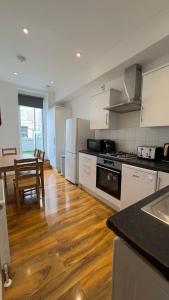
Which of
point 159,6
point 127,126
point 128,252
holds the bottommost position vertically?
point 128,252

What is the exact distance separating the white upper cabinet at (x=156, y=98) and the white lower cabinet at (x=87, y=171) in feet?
3.86

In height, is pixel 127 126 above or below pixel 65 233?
above

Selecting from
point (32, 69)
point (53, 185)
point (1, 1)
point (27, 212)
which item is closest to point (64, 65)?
point (32, 69)

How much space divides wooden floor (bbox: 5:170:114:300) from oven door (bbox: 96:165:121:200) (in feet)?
1.10

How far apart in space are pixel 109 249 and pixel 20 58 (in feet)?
11.5

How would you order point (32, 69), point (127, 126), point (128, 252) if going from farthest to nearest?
1. point (32, 69)
2. point (127, 126)
3. point (128, 252)

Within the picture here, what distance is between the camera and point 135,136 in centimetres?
260

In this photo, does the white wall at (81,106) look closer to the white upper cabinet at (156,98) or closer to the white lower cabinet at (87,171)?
the white lower cabinet at (87,171)

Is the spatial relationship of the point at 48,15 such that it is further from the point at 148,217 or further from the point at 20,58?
the point at 148,217

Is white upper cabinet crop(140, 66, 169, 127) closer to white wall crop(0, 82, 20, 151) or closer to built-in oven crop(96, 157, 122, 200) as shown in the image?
built-in oven crop(96, 157, 122, 200)

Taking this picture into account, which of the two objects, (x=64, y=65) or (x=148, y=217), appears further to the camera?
(x=64, y=65)

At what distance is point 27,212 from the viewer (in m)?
2.31

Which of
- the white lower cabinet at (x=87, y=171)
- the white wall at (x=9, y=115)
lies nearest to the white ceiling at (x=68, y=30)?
the white wall at (x=9, y=115)

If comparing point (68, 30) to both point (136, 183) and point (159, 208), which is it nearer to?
point (136, 183)
